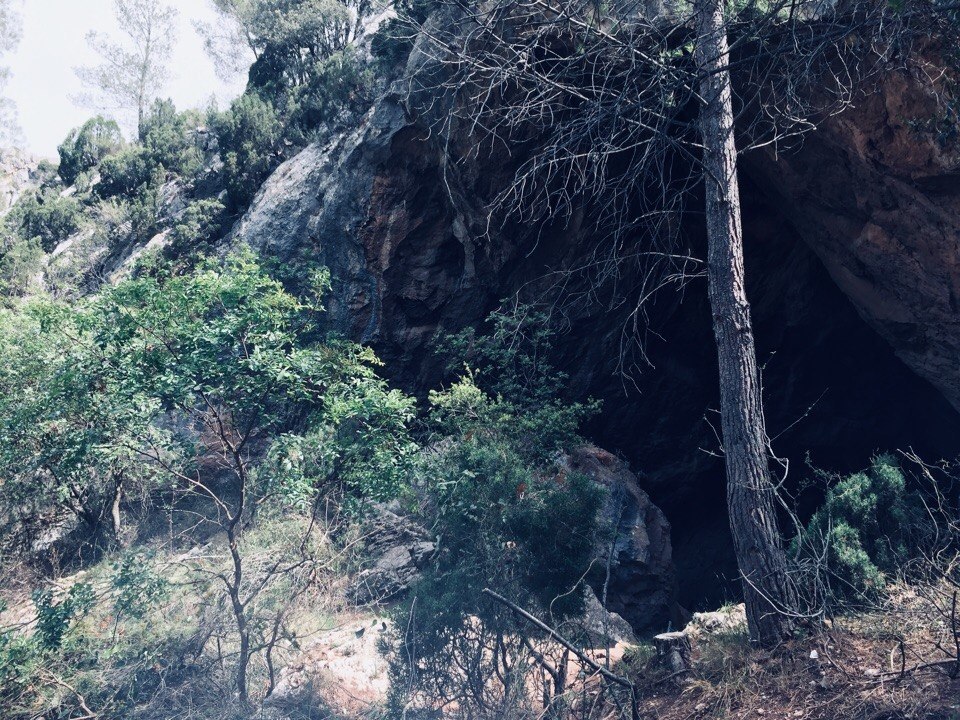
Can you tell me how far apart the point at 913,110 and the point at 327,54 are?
13166 mm

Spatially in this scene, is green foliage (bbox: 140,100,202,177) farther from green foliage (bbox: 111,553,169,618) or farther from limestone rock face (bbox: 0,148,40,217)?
limestone rock face (bbox: 0,148,40,217)

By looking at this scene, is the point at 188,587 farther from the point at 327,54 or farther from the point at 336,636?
the point at 327,54

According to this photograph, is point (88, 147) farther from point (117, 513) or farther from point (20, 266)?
point (117, 513)

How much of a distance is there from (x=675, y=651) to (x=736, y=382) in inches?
87.9

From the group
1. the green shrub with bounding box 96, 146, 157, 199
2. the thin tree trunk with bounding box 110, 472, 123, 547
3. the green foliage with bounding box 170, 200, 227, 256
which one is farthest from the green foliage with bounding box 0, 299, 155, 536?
the green shrub with bounding box 96, 146, 157, 199

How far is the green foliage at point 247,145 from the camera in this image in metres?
14.2

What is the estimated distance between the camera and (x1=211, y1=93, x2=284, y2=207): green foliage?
1415cm

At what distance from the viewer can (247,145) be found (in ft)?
46.8

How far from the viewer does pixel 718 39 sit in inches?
247

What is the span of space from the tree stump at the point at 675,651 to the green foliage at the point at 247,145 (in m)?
11.4

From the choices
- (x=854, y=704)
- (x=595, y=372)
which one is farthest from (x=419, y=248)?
(x=854, y=704)

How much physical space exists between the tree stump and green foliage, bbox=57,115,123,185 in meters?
23.2

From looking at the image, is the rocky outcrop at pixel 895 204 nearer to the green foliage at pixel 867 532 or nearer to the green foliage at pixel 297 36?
the green foliage at pixel 867 532

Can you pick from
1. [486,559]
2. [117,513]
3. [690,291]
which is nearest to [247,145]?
[117,513]
